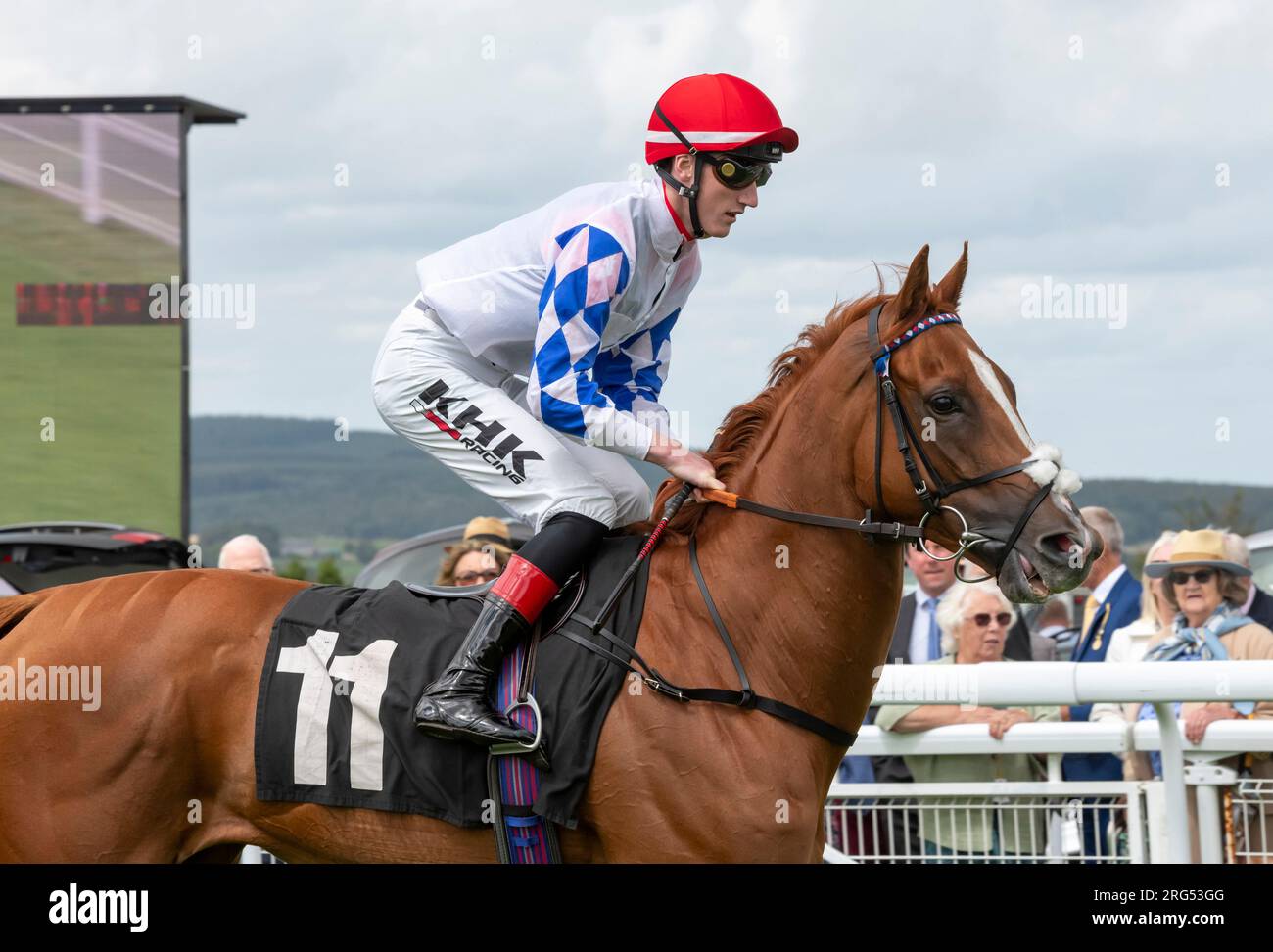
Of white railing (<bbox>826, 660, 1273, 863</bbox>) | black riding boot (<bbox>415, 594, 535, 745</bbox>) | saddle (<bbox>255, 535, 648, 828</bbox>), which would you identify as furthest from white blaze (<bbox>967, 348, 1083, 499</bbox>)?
white railing (<bbox>826, 660, 1273, 863</bbox>)

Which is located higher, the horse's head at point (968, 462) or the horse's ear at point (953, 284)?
the horse's ear at point (953, 284)

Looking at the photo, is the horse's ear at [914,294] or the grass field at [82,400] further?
the grass field at [82,400]

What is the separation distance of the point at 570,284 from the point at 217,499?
26330 mm

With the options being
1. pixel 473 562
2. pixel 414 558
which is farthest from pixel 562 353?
pixel 414 558

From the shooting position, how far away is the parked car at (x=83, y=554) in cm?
823

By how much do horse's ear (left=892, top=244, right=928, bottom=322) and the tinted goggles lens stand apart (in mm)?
491

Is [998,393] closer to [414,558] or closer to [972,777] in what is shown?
[972,777]

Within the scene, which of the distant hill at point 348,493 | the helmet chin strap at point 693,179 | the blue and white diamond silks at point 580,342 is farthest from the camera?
the distant hill at point 348,493

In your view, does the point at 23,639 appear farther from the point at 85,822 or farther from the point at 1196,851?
the point at 1196,851

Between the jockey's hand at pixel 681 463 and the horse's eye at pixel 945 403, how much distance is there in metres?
0.57

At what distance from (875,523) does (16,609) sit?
2206 mm

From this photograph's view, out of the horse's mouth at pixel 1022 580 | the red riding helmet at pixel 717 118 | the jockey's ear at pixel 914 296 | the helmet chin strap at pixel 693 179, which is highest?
the red riding helmet at pixel 717 118

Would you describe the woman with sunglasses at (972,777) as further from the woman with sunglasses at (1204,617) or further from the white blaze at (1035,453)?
the white blaze at (1035,453)

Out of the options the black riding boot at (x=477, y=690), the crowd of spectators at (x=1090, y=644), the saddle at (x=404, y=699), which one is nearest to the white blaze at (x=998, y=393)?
the saddle at (x=404, y=699)
